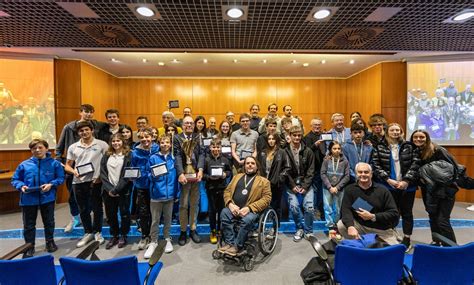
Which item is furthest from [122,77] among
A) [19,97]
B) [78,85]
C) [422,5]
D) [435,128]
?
[435,128]

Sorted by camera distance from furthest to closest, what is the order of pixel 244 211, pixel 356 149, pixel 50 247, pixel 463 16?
pixel 356 149
pixel 50 247
pixel 244 211
pixel 463 16

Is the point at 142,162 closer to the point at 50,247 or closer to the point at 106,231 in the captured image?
the point at 106,231

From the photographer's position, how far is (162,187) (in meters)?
3.06

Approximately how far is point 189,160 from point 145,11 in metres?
1.83

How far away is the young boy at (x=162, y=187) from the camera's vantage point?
305 cm

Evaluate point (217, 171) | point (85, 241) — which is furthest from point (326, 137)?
point (85, 241)

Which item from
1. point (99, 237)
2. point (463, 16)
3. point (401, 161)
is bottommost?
point (99, 237)

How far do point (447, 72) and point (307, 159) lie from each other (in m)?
4.10

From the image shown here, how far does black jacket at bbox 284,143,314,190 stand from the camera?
3.47 m

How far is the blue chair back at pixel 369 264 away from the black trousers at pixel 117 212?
8.77 feet

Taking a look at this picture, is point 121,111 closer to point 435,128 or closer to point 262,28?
point 262,28

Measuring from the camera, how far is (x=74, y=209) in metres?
3.78

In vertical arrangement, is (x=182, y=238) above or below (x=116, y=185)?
below

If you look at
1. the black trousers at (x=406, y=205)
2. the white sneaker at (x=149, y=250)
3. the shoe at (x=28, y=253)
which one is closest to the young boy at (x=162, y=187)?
the white sneaker at (x=149, y=250)
